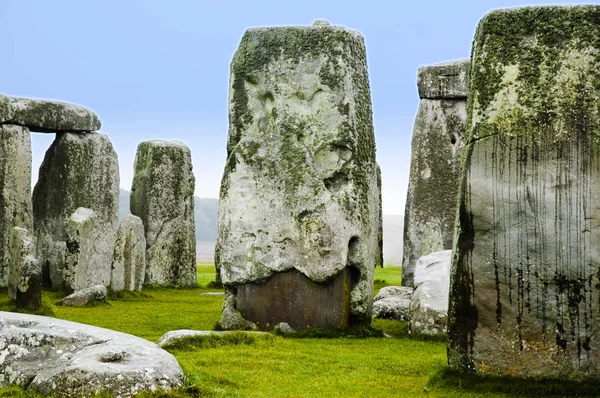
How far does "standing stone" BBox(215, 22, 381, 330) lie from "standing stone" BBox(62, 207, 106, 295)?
7216mm

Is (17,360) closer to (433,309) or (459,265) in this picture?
(459,265)

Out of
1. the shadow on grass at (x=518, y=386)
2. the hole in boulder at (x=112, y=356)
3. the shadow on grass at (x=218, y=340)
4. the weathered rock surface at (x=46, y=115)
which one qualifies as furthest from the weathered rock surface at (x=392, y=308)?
the weathered rock surface at (x=46, y=115)

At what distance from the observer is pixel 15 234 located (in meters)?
17.8

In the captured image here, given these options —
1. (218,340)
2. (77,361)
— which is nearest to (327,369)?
(218,340)

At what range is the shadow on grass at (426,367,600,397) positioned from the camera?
8.65 metres

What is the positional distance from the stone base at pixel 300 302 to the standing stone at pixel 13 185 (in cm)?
975

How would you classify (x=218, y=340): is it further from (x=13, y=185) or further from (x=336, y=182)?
(x=13, y=185)

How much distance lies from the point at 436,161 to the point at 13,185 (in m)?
8.61

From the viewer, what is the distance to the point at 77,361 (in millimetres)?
8172

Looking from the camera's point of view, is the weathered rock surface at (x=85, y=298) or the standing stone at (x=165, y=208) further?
the standing stone at (x=165, y=208)

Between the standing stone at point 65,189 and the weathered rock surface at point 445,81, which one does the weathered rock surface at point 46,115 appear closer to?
the standing stone at point 65,189

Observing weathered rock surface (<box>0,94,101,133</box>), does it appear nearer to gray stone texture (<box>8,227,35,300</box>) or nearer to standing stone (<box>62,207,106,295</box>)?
standing stone (<box>62,207,106,295</box>)

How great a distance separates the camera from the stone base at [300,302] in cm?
1355

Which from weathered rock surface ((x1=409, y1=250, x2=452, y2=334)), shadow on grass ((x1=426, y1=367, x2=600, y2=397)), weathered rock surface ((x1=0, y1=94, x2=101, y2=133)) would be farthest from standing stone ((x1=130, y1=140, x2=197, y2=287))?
shadow on grass ((x1=426, y1=367, x2=600, y2=397))
